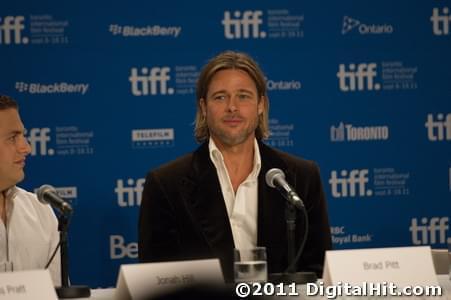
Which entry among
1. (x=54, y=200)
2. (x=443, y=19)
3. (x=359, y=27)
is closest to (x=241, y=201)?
(x=54, y=200)

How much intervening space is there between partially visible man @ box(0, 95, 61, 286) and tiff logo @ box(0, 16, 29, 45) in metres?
1.57

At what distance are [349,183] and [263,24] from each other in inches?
46.9

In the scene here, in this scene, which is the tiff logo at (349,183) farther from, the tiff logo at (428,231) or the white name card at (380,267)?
the white name card at (380,267)

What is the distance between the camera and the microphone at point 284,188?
290 centimetres

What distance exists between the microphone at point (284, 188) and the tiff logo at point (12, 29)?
2.52m

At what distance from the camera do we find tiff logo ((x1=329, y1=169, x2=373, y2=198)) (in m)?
5.33

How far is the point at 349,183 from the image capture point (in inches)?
210

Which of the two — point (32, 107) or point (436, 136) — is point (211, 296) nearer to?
point (32, 107)

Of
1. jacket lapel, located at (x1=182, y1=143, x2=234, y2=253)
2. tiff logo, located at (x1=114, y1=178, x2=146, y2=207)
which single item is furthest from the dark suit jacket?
tiff logo, located at (x1=114, y1=178, x2=146, y2=207)

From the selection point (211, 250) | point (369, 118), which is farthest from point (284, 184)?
point (369, 118)

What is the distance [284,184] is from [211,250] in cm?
60

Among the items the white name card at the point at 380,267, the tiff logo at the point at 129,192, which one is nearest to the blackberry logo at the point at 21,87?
the tiff logo at the point at 129,192

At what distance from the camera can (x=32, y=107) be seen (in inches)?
198

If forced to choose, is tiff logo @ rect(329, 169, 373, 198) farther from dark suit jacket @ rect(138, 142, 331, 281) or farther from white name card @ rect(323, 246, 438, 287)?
white name card @ rect(323, 246, 438, 287)
